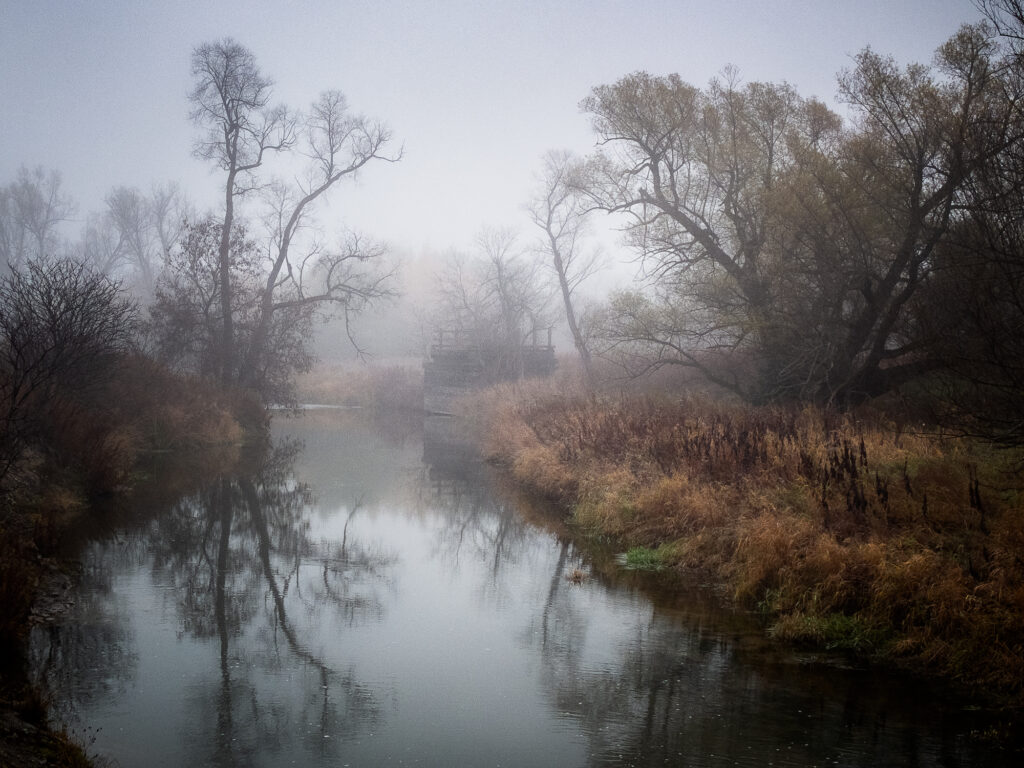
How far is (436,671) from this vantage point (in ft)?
27.3

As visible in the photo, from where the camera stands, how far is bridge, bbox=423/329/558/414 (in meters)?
44.7

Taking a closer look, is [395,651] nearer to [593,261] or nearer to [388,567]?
[388,567]

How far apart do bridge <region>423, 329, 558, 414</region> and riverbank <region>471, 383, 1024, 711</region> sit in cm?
2628

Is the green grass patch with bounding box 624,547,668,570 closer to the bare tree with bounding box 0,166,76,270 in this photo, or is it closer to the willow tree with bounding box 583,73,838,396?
the willow tree with bounding box 583,73,838,396

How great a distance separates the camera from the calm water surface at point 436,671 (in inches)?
259

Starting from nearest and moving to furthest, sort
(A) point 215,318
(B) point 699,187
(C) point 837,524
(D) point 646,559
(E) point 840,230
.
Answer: (C) point 837,524, (D) point 646,559, (E) point 840,230, (B) point 699,187, (A) point 215,318

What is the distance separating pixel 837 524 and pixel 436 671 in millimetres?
5212

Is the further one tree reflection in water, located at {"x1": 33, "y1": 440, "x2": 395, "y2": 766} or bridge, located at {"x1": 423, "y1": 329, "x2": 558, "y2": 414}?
bridge, located at {"x1": 423, "y1": 329, "x2": 558, "y2": 414}

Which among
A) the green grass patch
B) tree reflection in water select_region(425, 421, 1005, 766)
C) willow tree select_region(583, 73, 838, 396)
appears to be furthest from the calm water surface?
willow tree select_region(583, 73, 838, 396)

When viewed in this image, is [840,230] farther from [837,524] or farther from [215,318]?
[215,318]

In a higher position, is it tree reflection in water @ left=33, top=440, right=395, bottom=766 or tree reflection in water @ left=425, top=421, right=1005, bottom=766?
tree reflection in water @ left=33, top=440, right=395, bottom=766

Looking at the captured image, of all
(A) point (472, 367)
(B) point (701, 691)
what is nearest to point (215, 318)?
(A) point (472, 367)

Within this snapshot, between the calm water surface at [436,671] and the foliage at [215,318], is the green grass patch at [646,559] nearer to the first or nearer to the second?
the calm water surface at [436,671]

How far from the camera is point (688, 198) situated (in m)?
25.8
